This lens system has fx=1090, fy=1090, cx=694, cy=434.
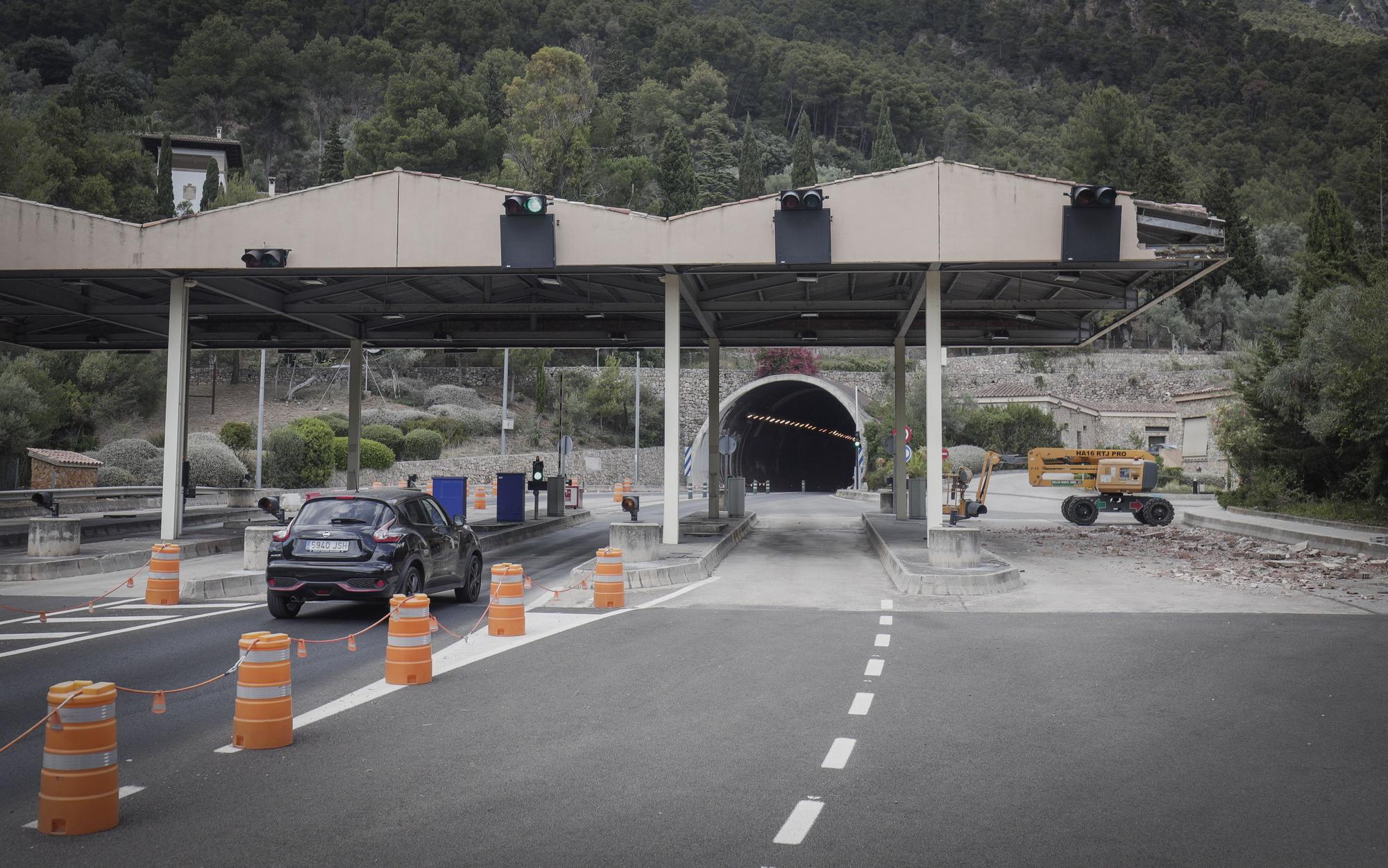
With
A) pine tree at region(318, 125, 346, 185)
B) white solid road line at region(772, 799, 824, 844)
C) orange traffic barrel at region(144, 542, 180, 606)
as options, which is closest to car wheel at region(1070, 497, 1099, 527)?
orange traffic barrel at region(144, 542, 180, 606)

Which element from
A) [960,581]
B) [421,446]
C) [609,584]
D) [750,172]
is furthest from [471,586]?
[750,172]

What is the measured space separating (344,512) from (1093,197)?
12459 mm

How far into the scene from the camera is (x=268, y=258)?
1931 cm

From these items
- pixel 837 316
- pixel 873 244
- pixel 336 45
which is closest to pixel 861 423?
pixel 837 316

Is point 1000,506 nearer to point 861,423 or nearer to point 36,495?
point 861,423

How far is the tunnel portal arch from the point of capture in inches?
2405

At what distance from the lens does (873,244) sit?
18.5 meters

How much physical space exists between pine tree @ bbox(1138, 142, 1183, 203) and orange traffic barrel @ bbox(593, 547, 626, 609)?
Answer: 65.6 m

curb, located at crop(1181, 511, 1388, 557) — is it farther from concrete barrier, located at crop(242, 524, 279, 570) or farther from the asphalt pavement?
concrete barrier, located at crop(242, 524, 279, 570)

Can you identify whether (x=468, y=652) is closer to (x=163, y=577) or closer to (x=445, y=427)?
(x=163, y=577)

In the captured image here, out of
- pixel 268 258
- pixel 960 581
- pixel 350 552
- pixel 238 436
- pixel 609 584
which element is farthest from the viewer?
pixel 238 436

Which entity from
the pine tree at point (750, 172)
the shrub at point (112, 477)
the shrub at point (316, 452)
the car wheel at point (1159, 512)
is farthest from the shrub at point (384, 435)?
the pine tree at point (750, 172)

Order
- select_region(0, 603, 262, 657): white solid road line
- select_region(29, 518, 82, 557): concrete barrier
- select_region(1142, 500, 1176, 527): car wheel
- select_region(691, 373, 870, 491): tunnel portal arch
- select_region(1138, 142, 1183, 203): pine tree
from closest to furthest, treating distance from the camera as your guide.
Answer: select_region(0, 603, 262, 657): white solid road line
select_region(29, 518, 82, 557): concrete barrier
select_region(1142, 500, 1176, 527): car wheel
select_region(691, 373, 870, 491): tunnel portal arch
select_region(1138, 142, 1183, 203): pine tree

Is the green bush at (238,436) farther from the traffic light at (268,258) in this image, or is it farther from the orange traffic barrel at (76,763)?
the orange traffic barrel at (76,763)
